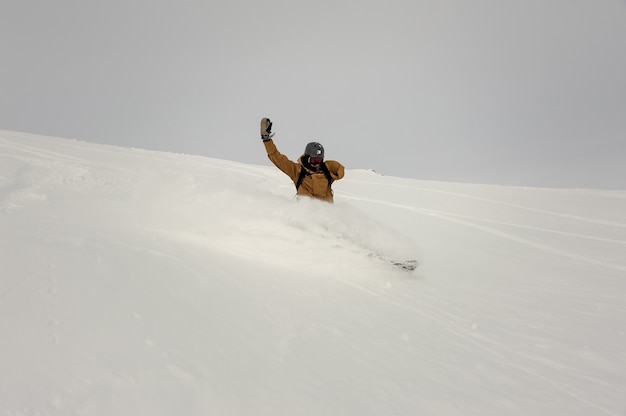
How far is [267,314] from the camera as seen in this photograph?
266 cm

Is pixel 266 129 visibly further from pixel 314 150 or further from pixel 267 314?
pixel 267 314

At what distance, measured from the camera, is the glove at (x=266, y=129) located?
581 centimetres

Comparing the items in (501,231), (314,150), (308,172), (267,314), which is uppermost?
(314,150)

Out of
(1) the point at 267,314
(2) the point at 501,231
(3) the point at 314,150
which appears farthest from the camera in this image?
(2) the point at 501,231

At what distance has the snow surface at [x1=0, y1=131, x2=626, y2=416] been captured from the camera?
65.0 inches

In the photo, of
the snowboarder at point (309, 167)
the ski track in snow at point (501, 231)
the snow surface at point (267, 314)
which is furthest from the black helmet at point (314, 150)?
the ski track in snow at point (501, 231)

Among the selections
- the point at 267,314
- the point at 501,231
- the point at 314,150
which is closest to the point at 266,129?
the point at 314,150

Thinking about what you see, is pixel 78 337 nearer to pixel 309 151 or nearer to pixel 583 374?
pixel 583 374

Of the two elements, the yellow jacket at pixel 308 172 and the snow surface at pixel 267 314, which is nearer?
the snow surface at pixel 267 314

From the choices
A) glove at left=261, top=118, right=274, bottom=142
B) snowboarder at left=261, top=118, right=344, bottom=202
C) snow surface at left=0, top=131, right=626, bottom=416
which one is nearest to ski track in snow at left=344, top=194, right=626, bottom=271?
snow surface at left=0, top=131, right=626, bottom=416

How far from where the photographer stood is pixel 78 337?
1727 mm

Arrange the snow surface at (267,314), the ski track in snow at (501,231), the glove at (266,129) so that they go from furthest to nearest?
the ski track in snow at (501,231) → the glove at (266,129) → the snow surface at (267,314)

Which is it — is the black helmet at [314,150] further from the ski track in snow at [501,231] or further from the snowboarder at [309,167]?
the ski track in snow at [501,231]

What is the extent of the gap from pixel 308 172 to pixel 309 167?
83 mm
